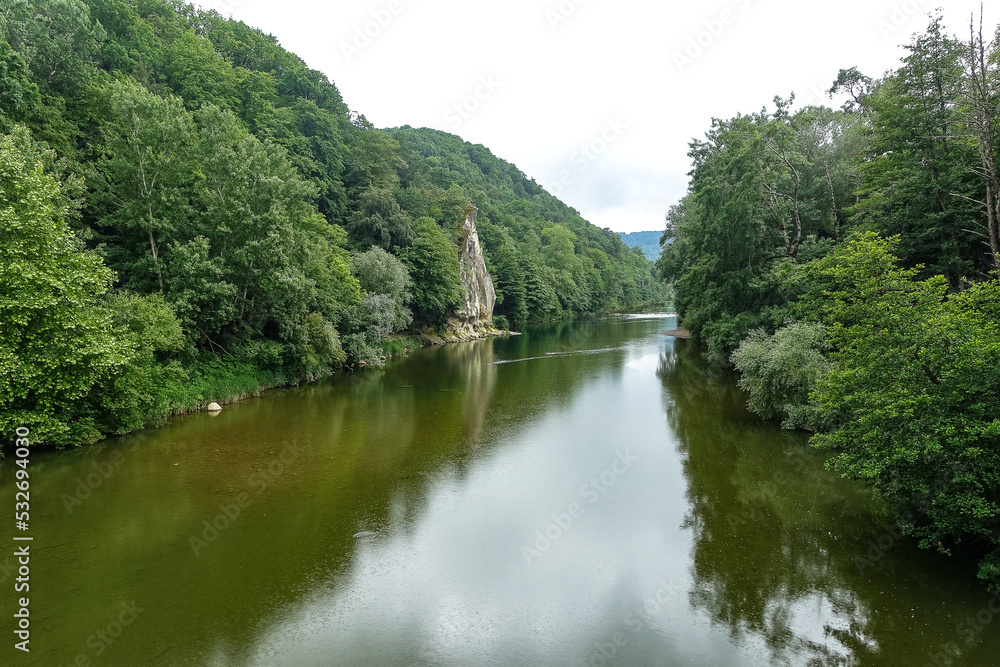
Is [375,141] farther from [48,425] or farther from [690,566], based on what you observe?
[690,566]

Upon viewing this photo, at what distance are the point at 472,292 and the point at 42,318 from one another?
151ft

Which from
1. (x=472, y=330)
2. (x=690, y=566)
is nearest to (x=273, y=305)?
(x=690, y=566)

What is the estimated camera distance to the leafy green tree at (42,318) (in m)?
13.0

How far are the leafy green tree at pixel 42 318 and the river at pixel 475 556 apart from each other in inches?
65.0

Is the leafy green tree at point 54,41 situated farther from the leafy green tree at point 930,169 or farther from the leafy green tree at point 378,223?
the leafy green tree at point 930,169

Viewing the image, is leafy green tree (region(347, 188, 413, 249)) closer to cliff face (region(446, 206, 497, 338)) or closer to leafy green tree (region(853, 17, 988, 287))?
cliff face (region(446, 206, 497, 338))

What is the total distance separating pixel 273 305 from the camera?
2548 centimetres

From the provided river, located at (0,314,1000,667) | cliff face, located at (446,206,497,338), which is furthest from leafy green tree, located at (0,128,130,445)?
cliff face, located at (446,206,497,338)

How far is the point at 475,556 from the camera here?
386 inches

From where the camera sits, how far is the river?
23.2ft

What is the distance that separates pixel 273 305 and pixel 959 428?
25808mm

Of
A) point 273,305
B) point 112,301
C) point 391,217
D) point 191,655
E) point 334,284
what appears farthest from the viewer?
point 391,217

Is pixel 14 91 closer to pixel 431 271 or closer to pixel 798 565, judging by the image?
pixel 798 565

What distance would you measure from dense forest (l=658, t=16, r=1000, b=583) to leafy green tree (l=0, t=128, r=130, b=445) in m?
18.4
